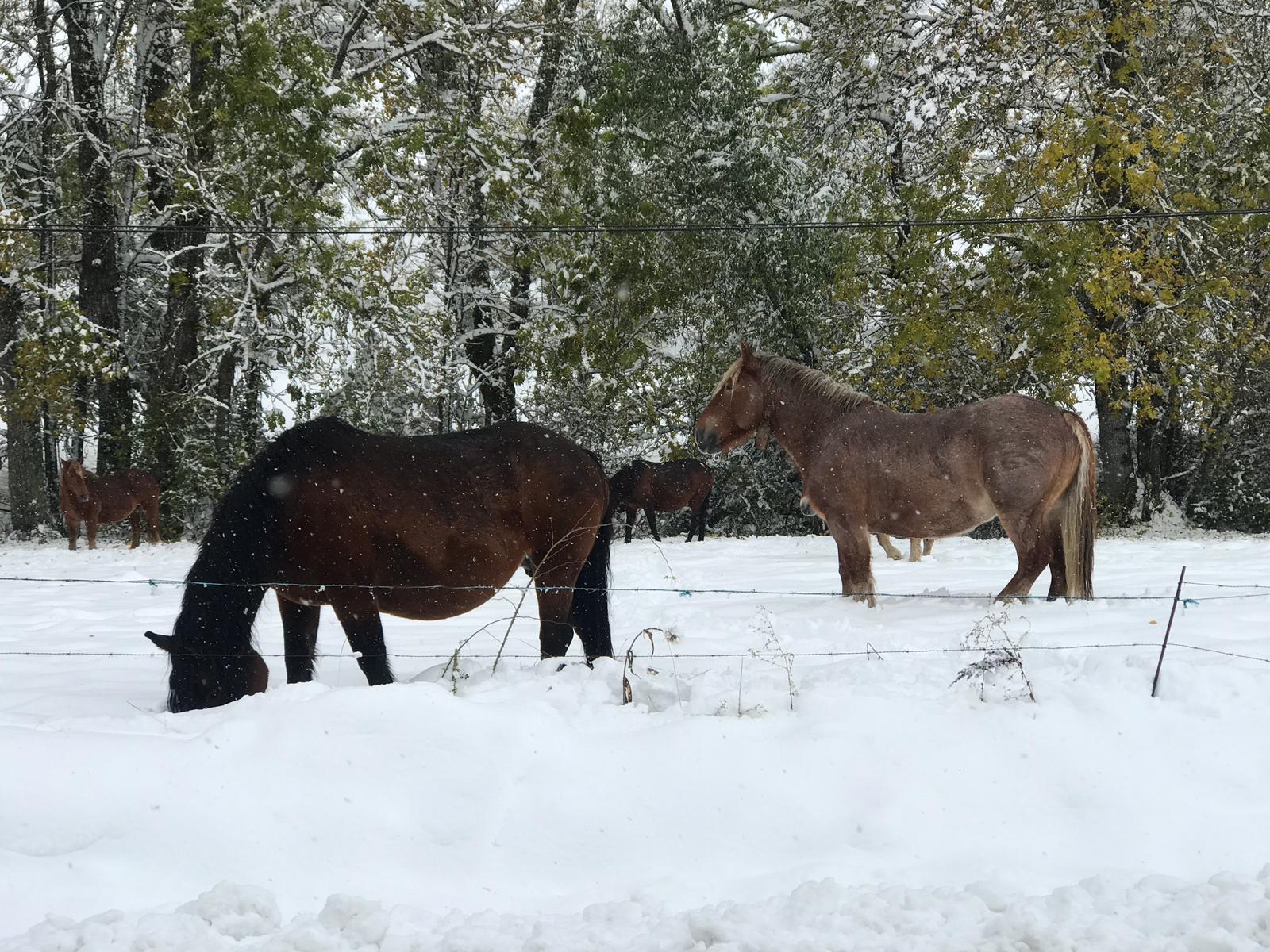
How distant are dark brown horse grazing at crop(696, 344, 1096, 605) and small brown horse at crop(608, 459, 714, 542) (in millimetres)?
8190

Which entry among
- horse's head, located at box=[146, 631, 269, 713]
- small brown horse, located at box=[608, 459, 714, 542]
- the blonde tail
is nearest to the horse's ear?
horse's head, located at box=[146, 631, 269, 713]

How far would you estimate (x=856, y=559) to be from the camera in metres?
7.75

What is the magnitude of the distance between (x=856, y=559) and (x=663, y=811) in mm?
4412

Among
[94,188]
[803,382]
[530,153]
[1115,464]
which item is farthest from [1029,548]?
[94,188]

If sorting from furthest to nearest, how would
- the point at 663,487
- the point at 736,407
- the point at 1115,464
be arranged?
the point at 1115,464, the point at 663,487, the point at 736,407

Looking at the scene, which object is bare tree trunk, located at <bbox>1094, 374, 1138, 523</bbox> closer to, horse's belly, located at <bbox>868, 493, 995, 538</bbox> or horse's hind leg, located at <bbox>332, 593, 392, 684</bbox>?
horse's belly, located at <bbox>868, 493, 995, 538</bbox>

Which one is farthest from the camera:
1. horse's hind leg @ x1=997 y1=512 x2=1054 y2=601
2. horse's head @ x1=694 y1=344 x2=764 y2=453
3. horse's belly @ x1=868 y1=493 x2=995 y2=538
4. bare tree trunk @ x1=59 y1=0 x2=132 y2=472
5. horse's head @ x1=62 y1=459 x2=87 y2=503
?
bare tree trunk @ x1=59 y1=0 x2=132 y2=472

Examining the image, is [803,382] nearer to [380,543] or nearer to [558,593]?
[558,593]

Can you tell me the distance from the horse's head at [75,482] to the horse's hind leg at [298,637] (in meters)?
12.6

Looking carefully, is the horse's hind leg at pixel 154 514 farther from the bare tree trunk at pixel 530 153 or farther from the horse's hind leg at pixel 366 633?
the horse's hind leg at pixel 366 633

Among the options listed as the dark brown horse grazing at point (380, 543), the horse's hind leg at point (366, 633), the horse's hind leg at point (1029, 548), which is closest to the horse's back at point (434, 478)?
the dark brown horse grazing at point (380, 543)

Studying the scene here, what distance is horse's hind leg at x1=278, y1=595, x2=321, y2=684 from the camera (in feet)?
17.0

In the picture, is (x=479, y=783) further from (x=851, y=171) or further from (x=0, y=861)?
(x=851, y=171)

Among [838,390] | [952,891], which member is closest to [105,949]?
[952,891]
